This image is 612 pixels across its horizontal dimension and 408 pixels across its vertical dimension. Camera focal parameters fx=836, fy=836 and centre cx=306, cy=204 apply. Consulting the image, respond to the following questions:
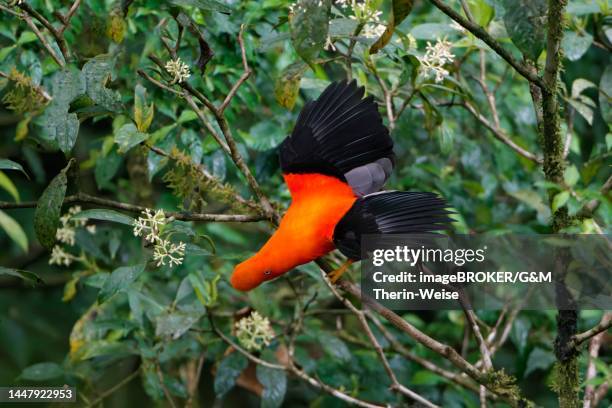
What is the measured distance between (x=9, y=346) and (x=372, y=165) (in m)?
1.84

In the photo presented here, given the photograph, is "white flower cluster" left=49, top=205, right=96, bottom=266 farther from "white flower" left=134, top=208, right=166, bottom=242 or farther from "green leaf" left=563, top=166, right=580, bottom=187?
"green leaf" left=563, top=166, right=580, bottom=187

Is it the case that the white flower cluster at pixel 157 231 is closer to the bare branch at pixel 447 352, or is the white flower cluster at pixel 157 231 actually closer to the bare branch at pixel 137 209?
the bare branch at pixel 137 209

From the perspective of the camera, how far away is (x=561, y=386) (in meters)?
1.37

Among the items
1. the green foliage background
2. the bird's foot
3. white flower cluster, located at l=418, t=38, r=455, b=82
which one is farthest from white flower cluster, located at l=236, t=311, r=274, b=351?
white flower cluster, located at l=418, t=38, r=455, b=82

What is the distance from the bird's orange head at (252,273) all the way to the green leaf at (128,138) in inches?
10.2

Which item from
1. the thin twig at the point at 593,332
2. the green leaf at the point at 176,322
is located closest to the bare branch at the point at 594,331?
the thin twig at the point at 593,332

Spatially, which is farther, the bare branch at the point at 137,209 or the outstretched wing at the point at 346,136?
the outstretched wing at the point at 346,136

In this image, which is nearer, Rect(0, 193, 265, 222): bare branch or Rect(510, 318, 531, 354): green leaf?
Rect(0, 193, 265, 222): bare branch

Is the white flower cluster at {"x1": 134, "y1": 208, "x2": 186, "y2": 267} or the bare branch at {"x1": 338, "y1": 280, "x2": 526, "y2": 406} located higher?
the white flower cluster at {"x1": 134, "y1": 208, "x2": 186, "y2": 267}

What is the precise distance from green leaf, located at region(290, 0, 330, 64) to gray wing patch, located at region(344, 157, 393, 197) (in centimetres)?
33

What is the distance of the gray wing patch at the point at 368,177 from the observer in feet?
4.55

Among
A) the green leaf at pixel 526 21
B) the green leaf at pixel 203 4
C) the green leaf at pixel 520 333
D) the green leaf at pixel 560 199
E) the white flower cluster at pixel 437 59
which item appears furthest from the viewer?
the green leaf at pixel 520 333

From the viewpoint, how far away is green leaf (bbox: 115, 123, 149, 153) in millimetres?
1316

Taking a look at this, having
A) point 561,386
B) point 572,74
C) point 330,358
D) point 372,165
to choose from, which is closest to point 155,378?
point 330,358
